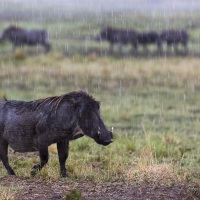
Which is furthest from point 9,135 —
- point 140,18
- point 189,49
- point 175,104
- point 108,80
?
point 140,18

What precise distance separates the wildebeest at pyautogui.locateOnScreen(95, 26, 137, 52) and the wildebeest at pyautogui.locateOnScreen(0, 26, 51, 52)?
3256 mm

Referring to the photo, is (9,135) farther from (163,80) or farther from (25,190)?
(163,80)

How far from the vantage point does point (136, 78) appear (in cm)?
2242

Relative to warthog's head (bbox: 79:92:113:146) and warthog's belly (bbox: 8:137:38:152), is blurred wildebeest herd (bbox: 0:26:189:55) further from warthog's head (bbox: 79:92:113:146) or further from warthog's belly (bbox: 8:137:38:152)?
warthog's head (bbox: 79:92:113:146)

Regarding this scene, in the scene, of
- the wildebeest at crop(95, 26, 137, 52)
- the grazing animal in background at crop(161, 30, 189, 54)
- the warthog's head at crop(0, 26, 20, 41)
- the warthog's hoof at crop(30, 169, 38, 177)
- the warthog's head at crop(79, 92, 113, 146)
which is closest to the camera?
the warthog's head at crop(79, 92, 113, 146)

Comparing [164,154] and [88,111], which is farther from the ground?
[88,111]

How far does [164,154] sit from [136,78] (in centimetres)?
1060

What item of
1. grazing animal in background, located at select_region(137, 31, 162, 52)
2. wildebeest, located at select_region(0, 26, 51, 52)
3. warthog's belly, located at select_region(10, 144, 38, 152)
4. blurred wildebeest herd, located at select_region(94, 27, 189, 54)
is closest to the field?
warthog's belly, located at select_region(10, 144, 38, 152)

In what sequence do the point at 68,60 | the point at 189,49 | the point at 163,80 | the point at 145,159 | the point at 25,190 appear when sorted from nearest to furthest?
1. the point at 25,190
2. the point at 145,159
3. the point at 163,80
4. the point at 68,60
5. the point at 189,49

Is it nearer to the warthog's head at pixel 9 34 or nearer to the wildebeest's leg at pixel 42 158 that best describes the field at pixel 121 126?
the wildebeest's leg at pixel 42 158

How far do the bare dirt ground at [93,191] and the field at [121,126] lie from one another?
0.01 m

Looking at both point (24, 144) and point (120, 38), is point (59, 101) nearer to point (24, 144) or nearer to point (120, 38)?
point (24, 144)

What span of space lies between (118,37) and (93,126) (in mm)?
28361

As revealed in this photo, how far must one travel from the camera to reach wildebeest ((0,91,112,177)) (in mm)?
8789
